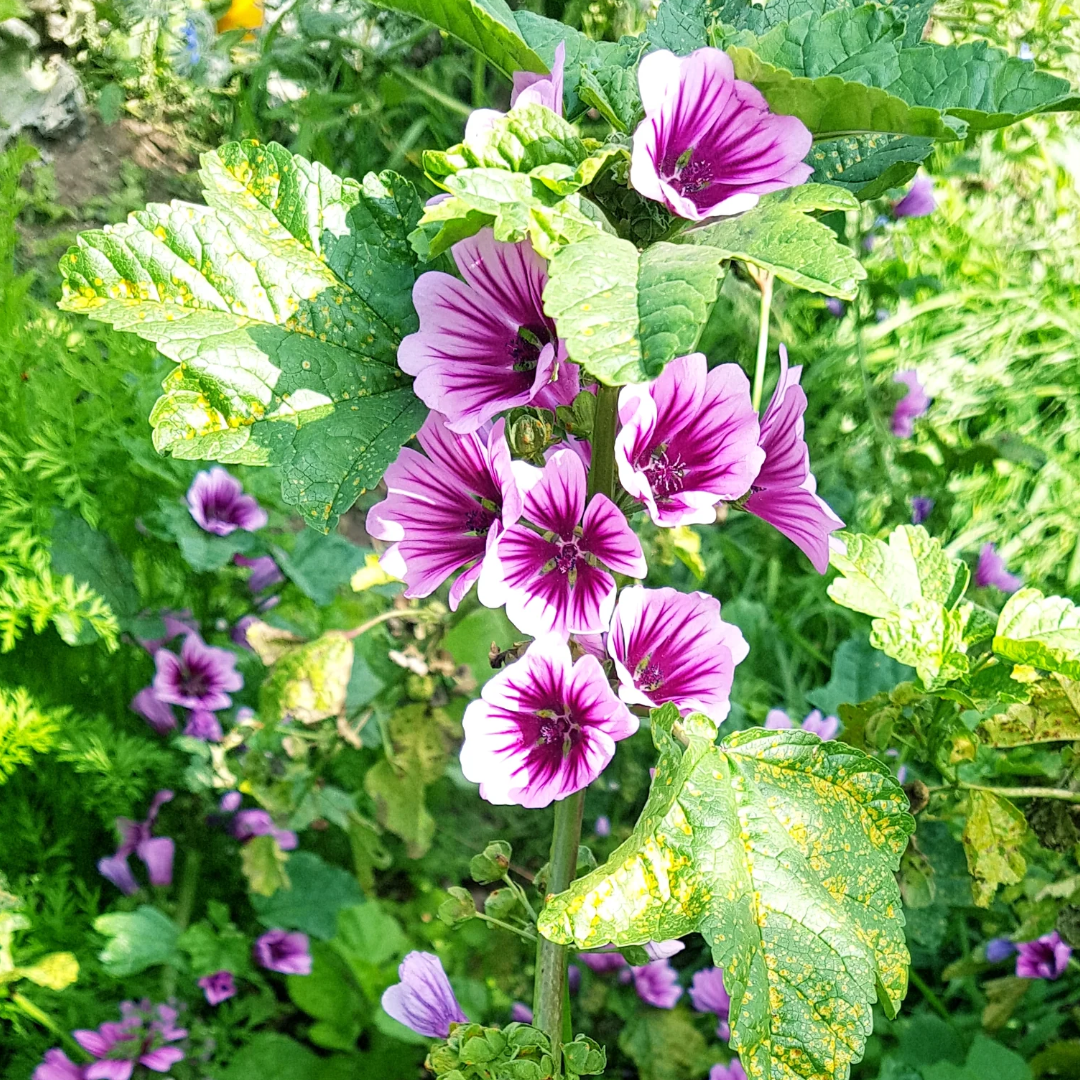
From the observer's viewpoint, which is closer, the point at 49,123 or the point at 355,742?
the point at 355,742

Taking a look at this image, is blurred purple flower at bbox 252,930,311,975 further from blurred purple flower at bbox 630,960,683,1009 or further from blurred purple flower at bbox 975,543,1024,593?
blurred purple flower at bbox 975,543,1024,593

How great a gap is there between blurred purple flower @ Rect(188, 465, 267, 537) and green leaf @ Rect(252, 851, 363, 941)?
1.39 feet

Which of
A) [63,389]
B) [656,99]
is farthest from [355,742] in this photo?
Answer: [656,99]

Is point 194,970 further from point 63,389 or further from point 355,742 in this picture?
point 63,389

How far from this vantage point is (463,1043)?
57cm

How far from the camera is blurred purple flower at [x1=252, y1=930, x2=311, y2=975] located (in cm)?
124

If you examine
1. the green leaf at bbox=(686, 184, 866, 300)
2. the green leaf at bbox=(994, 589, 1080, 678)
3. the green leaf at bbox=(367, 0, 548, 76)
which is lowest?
the green leaf at bbox=(994, 589, 1080, 678)

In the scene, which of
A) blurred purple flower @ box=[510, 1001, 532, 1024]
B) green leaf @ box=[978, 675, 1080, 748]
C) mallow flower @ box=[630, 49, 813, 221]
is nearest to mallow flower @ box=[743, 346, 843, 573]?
mallow flower @ box=[630, 49, 813, 221]

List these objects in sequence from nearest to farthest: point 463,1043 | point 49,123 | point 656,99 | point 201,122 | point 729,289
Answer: point 656,99 → point 463,1043 → point 729,289 → point 49,123 → point 201,122

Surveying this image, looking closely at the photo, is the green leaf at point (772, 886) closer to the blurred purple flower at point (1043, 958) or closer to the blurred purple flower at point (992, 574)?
the blurred purple flower at point (1043, 958)

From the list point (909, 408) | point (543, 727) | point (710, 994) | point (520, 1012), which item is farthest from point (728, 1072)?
point (909, 408)

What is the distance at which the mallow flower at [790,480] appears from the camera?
0.60 m

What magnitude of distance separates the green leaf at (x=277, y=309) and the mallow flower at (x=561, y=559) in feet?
0.26

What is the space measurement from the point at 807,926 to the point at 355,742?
679 mm
